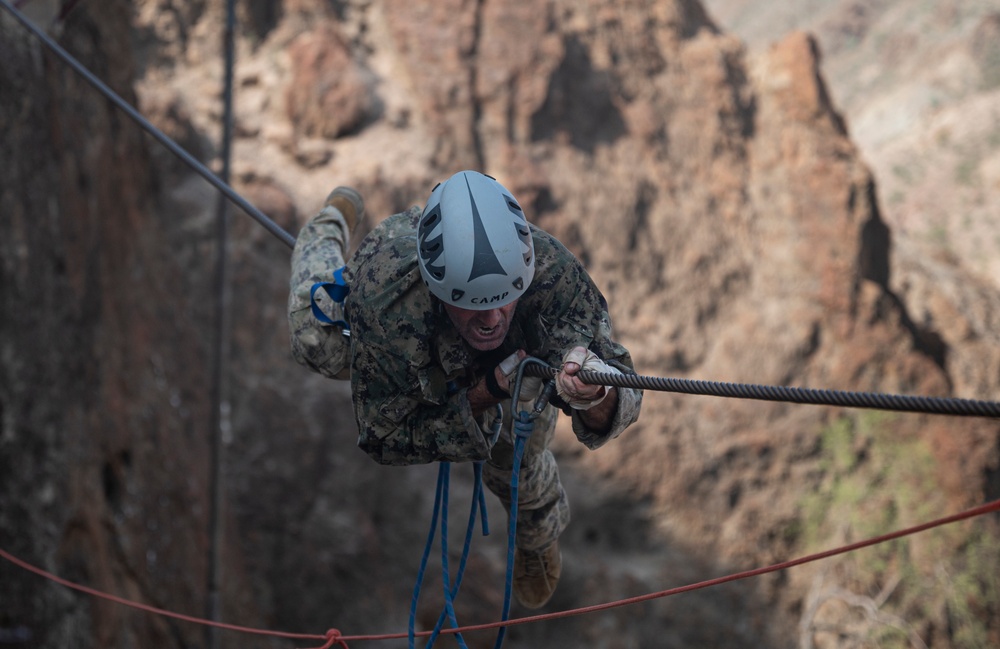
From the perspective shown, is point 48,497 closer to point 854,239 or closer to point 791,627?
point 791,627

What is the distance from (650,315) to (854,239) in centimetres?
242

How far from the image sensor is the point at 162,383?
304 inches

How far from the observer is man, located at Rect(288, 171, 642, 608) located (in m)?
3.13

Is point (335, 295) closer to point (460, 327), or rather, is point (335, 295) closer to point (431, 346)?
point (431, 346)

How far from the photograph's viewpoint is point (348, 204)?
4402 mm

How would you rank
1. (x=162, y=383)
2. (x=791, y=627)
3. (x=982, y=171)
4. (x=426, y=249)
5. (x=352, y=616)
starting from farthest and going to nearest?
(x=982, y=171)
(x=791, y=627)
(x=352, y=616)
(x=162, y=383)
(x=426, y=249)

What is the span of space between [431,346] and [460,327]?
0.15 metres

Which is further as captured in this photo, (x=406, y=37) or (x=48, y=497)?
(x=406, y=37)

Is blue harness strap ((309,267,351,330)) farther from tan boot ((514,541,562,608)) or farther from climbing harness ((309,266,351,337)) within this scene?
tan boot ((514,541,562,608))

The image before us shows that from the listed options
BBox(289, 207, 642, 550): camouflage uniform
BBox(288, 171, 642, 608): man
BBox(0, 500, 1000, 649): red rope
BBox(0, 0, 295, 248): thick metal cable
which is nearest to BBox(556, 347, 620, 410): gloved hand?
BBox(288, 171, 642, 608): man

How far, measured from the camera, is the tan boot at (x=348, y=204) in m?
4.38

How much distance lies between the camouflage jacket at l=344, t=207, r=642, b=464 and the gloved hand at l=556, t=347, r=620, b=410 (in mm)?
196

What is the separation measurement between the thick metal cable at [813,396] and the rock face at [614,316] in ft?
18.0

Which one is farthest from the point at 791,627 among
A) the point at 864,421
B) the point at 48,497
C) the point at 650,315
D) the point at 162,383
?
the point at 48,497
